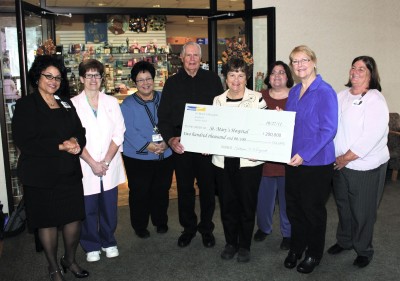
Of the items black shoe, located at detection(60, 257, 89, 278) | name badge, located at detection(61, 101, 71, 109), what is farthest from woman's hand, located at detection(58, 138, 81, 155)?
black shoe, located at detection(60, 257, 89, 278)

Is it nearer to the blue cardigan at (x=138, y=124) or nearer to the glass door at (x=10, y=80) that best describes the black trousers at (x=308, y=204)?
the blue cardigan at (x=138, y=124)

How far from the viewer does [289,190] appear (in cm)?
325

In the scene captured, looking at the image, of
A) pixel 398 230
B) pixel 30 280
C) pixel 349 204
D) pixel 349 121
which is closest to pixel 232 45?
pixel 349 121

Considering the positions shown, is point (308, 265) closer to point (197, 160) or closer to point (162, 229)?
point (197, 160)

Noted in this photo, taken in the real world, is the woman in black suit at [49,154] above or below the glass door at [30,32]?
below

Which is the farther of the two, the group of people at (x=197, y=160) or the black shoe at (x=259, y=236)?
the black shoe at (x=259, y=236)

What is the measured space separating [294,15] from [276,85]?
2.54 metres

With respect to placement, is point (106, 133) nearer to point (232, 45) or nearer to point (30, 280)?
point (30, 280)

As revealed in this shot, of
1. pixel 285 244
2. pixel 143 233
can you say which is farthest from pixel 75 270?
pixel 285 244

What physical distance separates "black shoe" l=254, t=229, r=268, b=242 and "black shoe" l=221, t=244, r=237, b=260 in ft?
1.52

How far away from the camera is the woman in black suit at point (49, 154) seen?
9.32ft

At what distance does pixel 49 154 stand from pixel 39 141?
4.4 inches

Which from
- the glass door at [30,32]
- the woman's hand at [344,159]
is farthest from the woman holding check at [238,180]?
the glass door at [30,32]

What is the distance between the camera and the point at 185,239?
3.87 metres
